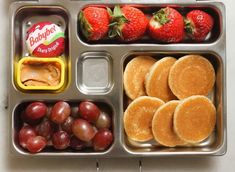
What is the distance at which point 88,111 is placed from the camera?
119 cm

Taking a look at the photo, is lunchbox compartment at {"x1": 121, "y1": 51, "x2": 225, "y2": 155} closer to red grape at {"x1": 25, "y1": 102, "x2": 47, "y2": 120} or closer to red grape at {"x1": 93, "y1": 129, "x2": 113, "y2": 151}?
red grape at {"x1": 93, "y1": 129, "x2": 113, "y2": 151}

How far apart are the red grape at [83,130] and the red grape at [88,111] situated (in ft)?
0.05

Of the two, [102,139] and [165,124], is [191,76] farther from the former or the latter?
[102,139]

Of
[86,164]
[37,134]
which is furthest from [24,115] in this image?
[86,164]

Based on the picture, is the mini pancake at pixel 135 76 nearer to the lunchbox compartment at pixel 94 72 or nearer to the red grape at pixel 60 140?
the lunchbox compartment at pixel 94 72

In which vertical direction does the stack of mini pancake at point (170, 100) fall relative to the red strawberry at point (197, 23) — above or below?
below

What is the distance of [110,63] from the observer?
1252 mm

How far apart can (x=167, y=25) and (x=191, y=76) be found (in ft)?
0.53

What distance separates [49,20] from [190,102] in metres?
0.46

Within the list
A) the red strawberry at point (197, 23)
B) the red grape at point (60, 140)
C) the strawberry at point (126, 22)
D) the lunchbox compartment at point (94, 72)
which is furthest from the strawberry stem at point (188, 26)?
the red grape at point (60, 140)

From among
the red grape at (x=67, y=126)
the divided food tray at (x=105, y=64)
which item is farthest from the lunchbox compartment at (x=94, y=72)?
the red grape at (x=67, y=126)

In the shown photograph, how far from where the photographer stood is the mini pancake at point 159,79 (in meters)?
1.22

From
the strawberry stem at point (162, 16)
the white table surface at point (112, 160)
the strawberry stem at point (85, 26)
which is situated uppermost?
the strawberry stem at point (162, 16)

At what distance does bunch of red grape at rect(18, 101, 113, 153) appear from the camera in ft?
3.87
